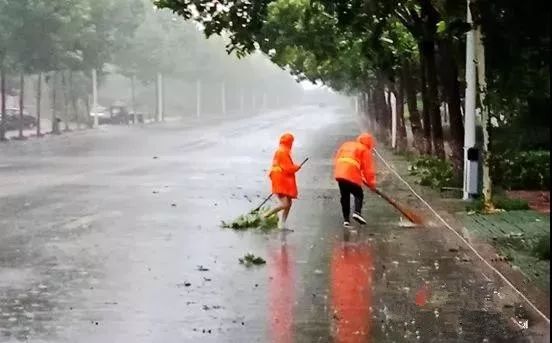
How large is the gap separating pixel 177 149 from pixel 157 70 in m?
38.1

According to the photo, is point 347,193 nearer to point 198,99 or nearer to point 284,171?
point 284,171

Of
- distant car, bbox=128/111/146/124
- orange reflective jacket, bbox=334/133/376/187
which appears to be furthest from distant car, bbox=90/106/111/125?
orange reflective jacket, bbox=334/133/376/187

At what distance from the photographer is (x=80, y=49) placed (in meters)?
50.1

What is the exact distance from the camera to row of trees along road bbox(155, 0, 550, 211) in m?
7.07

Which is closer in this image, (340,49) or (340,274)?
(340,274)

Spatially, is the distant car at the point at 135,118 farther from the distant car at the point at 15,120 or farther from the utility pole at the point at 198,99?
the utility pole at the point at 198,99

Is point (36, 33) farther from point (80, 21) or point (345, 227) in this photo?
point (345, 227)

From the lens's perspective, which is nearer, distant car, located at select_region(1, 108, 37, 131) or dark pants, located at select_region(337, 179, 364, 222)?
dark pants, located at select_region(337, 179, 364, 222)

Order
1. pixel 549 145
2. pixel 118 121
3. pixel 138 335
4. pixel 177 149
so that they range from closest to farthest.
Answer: pixel 549 145
pixel 138 335
pixel 177 149
pixel 118 121

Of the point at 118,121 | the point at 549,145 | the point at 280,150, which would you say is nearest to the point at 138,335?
the point at 549,145

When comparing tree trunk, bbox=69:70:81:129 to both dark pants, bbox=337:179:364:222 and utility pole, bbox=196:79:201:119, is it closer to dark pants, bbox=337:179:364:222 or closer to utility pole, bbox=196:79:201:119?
utility pole, bbox=196:79:201:119

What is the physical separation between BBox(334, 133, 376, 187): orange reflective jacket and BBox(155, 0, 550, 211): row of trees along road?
1919 millimetres

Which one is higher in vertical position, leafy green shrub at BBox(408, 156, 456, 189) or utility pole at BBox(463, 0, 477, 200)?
utility pole at BBox(463, 0, 477, 200)

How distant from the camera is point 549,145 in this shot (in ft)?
13.8
